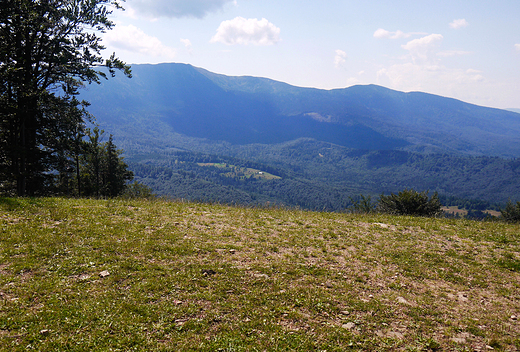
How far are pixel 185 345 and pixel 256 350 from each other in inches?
51.2

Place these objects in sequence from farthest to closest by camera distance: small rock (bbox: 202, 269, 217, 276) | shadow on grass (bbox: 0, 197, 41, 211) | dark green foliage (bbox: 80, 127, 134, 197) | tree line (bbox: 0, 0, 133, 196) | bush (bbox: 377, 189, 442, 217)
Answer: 1. dark green foliage (bbox: 80, 127, 134, 197)
2. bush (bbox: 377, 189, 442, 217)
3. tree line (bbox: 0, 0, 133, 196)
4. shadow on grass (bbox: 0, 197, 41, 211)
5. small rock (bbox: 202, 269, 217, 276)

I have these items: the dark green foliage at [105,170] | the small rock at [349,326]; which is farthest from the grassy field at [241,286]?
the dark green foliage at [105,170]

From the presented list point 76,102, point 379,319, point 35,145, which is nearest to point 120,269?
point 379,319

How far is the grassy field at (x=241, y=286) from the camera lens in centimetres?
513

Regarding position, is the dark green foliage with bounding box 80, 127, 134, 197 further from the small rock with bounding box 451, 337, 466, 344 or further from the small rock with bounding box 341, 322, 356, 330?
the small rock with bounding box 451, 337, 466, 344

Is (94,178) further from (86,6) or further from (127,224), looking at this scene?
(127,224)

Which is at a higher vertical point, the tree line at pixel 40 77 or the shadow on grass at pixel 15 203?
the tree line at pixel 40 77

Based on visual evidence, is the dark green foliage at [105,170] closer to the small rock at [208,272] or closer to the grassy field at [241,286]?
the grassy field at [241,286]

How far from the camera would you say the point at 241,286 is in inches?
269

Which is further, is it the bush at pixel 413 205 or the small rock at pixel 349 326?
the bush at pixel 413 205

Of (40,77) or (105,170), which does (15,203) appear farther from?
(105,170)

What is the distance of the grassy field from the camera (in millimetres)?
5129

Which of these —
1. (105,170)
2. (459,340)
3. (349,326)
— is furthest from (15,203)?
(105,170)

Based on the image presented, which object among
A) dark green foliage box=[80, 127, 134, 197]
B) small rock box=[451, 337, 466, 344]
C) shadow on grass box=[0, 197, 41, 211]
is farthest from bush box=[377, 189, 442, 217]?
dark green foliage box=[80, 127, 134, 197]
